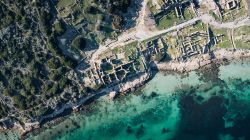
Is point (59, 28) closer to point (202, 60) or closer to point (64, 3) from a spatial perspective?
point (64, 3)

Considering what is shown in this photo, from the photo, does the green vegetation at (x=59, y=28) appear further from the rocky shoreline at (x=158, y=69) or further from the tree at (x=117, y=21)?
→ the rocky shoreline at (x=158, y=69)

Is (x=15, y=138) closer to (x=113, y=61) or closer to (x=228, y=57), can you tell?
(x=113, y=61)

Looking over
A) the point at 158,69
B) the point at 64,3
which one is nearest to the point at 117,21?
the point at 64,3

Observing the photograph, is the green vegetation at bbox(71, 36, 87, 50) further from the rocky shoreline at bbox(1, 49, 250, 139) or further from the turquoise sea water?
the turquoise sea water

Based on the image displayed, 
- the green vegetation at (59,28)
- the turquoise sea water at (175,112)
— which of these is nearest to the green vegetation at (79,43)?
the green vegetation at (59,28)

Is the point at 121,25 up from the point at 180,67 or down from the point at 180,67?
up

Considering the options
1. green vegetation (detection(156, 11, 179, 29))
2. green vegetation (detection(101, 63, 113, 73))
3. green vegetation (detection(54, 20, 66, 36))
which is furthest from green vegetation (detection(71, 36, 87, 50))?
green vegetation (detection(156, 11, 179, 29))

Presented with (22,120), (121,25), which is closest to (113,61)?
(121,25)
